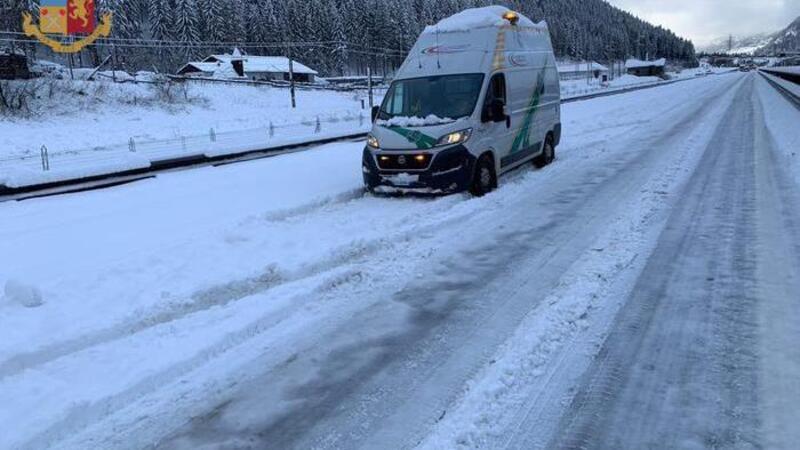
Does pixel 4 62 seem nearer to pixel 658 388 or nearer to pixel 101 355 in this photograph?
pixel 101 355

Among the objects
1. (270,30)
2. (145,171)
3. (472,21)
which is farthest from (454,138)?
(270,30)

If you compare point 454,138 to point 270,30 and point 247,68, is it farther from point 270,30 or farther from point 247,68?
point 270,30

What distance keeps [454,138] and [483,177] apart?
104 centimetres

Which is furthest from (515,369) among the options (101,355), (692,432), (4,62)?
(4,62)

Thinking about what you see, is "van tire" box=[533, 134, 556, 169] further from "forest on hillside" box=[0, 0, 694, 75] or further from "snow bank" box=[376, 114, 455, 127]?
"forest on hillside" box=[0, 0, 694, 75]

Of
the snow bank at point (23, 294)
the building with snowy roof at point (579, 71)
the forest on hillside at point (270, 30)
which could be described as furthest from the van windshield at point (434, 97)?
the building with snowy roof at point (579, 71)

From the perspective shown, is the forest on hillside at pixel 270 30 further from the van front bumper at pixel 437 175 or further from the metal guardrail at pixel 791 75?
the van front bumper at pixel 437 175

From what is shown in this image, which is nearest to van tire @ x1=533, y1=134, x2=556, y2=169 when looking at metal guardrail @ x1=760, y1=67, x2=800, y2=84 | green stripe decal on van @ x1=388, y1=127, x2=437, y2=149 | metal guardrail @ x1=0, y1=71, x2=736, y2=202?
green stripe decal on van @ x1=388, y1=127, x2=437, y2=149

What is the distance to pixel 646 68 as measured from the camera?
149875mm

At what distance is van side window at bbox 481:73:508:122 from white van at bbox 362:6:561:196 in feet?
0.06

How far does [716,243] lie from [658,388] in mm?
3915

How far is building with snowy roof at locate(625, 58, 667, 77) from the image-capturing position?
145500 mm

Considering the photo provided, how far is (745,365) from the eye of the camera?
4301 millimetres

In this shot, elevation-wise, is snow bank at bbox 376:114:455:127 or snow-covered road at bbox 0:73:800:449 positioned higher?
snow bank at bbox 376:114:455:127
